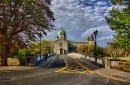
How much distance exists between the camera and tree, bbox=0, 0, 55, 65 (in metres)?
23.1

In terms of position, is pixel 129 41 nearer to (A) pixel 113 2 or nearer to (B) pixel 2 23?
(A) pixel 113 2

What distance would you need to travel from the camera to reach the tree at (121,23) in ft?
54.5

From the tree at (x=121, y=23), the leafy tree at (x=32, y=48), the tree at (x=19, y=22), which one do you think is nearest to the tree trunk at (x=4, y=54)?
the tree at (x=19, y=22)

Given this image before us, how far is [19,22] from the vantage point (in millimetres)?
23328

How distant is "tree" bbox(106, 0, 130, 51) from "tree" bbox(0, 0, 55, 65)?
9.57 m

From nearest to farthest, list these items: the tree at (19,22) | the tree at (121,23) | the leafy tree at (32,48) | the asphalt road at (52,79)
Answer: the asphalt road at (52,79)
the tree at (121,23)
the tree at (19,22)
the leafy tree at (32,48)

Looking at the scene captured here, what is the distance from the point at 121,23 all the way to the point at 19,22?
40.6ft

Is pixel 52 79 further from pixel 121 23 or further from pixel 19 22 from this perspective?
pixel 19 22

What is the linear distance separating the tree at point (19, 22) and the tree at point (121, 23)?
9572 millimetres

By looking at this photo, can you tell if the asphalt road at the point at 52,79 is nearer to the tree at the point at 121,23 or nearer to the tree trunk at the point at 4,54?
the tree at the point at 121,23

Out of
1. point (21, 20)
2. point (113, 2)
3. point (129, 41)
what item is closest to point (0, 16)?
point (21, 20)

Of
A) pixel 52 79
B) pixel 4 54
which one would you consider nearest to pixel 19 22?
pixel 4 54

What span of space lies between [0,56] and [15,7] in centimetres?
696

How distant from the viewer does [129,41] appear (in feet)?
52.8
